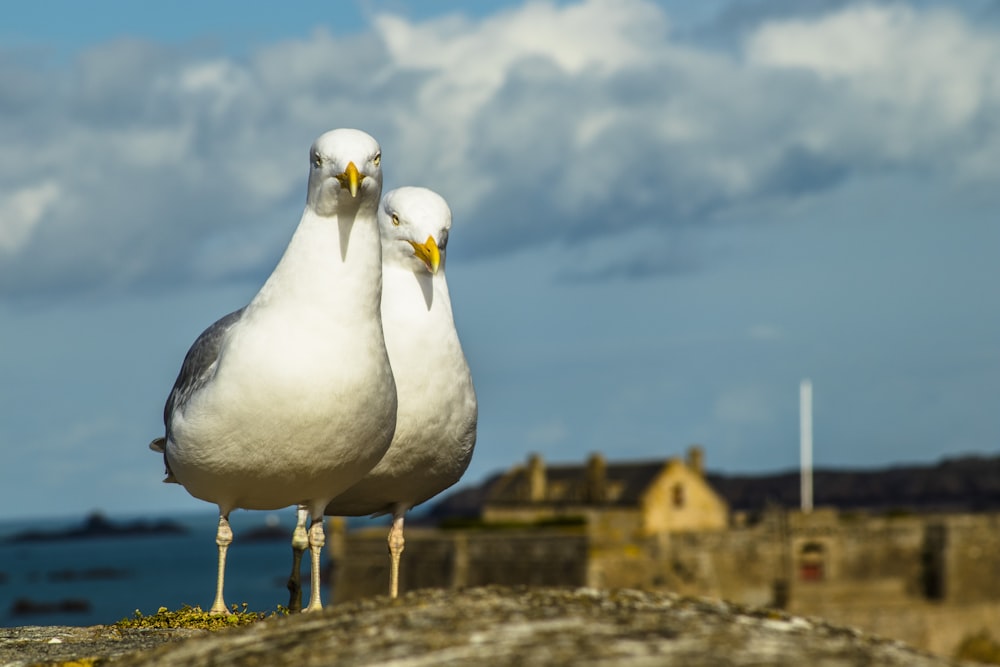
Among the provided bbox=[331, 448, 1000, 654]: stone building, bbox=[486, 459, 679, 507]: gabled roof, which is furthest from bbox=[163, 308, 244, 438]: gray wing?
bbox=[486, 459, 679, 507]: gabled roof

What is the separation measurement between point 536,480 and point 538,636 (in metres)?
78.4

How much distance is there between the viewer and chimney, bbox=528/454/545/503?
3324 inches

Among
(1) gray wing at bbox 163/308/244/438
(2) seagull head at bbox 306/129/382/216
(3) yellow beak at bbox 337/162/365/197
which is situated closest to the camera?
(3) yellow beak at bbox 337/162/365/197

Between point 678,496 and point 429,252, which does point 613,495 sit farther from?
point 429,252

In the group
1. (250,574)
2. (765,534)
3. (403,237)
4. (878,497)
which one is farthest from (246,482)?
(250,574)

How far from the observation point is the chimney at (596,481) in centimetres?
8275

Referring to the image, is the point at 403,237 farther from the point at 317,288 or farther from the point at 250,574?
the point at 250,574

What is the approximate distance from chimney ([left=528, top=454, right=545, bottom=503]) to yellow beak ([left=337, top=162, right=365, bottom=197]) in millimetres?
75783

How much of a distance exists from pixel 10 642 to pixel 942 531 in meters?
70.8

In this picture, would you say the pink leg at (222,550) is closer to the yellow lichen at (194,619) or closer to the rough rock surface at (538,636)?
the yellow lichen at (194,619)

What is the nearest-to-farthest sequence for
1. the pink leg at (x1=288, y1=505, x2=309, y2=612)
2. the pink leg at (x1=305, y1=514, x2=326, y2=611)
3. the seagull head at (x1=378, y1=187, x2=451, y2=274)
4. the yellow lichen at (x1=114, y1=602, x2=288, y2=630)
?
the pink leg at (x1=288, y1=505, x2=309, y2=612)
the pink leg at (x1=305, y1=514, x2=326, y2=611)
the yellow lichen at (x1=114, y1=602, x2=288, y2=630)
the seagull head at (x1=378, y1=187, x2=451, y2=274)

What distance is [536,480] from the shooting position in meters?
84.6

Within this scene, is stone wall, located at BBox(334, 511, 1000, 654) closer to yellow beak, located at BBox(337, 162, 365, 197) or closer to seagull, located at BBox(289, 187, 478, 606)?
seagull, located at BBox(289, 187, 478, 606)

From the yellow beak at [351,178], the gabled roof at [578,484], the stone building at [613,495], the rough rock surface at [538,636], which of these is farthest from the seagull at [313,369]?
the gabled roof at [578,484]
